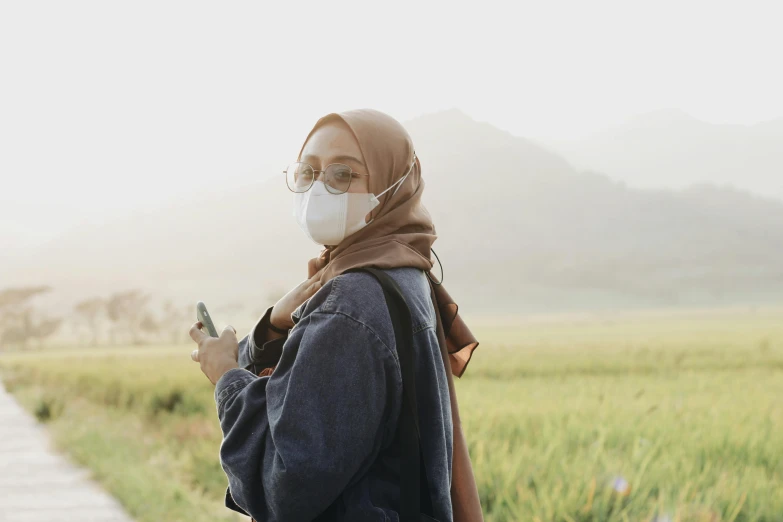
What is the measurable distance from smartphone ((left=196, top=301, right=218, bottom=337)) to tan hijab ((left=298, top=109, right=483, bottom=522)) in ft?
1.17

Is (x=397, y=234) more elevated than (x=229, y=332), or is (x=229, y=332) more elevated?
(x=397, y=234)

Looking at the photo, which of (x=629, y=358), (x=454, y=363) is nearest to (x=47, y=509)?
(x=454, y=363)

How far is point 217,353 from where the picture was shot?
72.2 inches

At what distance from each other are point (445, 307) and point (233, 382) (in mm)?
598

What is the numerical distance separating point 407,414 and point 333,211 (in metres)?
0.52

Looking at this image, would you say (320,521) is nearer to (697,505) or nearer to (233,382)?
(233,382)

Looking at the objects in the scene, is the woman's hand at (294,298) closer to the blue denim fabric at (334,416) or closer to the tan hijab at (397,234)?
the tan hijab at (397,234)

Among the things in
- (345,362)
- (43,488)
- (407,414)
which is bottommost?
(43,488)

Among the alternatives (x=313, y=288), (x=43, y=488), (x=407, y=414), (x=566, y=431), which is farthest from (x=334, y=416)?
(x=43, y=488)

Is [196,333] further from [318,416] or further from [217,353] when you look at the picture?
[318,416]

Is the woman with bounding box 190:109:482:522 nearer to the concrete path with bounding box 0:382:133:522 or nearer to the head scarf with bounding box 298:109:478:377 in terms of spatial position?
the head scarf with bounding box 298:109:478:377

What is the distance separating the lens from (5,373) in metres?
13.6

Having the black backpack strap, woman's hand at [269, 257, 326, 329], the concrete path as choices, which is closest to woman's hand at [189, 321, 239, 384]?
woman's hand at [269, 257, 326, 329]

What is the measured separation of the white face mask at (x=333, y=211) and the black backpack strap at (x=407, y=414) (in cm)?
23
